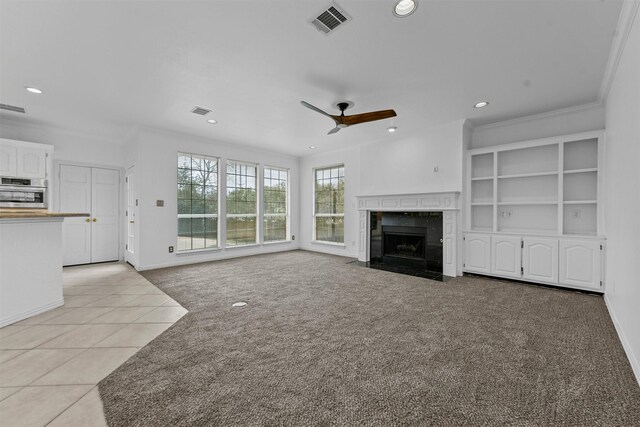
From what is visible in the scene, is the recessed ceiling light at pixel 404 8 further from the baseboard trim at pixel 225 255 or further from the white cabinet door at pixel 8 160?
the white cabinet door at pixel 8 160

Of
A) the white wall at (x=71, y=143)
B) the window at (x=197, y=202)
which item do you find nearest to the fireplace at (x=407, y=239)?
the window at (x=197, y=202)

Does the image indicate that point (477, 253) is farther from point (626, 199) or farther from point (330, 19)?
point (330, 19)

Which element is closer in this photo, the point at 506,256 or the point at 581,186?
the point at 581,186

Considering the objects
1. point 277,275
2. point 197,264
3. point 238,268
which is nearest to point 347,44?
point 277,275

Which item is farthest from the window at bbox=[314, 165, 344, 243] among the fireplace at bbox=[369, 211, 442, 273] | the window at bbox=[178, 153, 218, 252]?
the window at bbox=[178, 153, 218, 252]

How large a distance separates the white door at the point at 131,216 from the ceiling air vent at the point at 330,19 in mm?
4680

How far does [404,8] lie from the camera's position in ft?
6.87

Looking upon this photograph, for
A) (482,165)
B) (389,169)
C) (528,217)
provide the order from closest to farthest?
(528,217)
(482,165)
(389,169)

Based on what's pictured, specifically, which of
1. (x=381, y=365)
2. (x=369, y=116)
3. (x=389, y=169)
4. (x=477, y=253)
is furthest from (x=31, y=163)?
(x=477, y=253)

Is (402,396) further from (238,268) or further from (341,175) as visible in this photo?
(341,175)

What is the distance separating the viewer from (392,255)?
225 inches

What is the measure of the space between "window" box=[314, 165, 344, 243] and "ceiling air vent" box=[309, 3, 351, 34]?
15.0 feet

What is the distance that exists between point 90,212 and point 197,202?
2.15 m

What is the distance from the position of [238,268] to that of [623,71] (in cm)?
562
